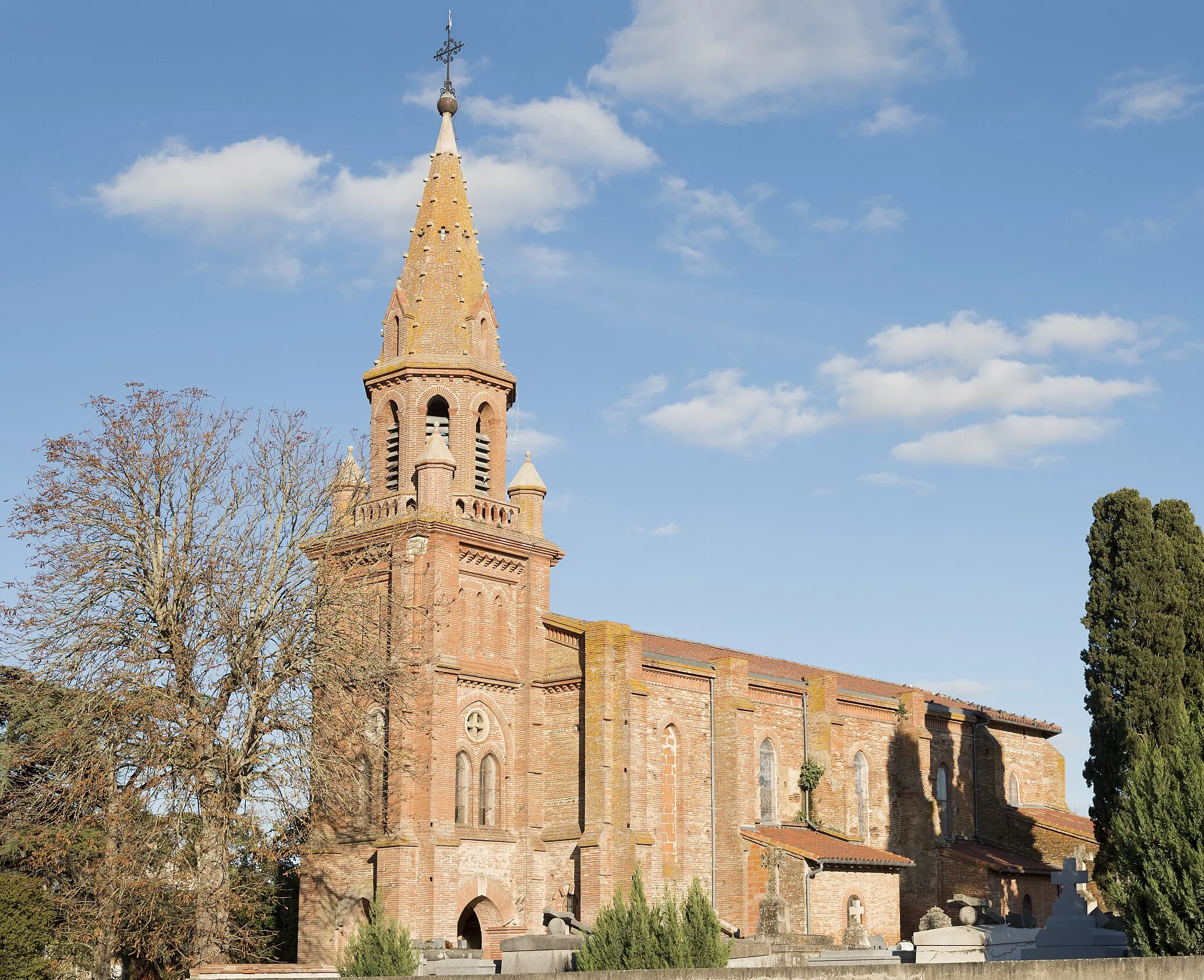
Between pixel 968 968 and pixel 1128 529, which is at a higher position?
pixel 1128 529

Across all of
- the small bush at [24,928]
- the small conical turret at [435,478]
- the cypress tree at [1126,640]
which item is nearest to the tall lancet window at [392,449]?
the small conical turret at [435,478]

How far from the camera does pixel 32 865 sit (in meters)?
31.6

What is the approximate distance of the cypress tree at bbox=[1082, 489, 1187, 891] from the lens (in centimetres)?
3291

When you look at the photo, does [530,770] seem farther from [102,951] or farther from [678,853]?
[102,951]

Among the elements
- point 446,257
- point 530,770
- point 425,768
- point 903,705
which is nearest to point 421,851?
point 425,768

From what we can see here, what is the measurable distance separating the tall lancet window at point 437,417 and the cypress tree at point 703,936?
20.0m

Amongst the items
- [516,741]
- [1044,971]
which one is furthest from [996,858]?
[1044,971]

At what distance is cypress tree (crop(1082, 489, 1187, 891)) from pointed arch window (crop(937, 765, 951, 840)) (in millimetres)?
16111

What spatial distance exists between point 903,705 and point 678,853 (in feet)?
42.8

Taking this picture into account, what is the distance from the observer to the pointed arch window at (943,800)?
51.1 meters

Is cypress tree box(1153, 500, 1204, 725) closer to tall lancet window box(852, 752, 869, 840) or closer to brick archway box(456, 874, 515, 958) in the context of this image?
tall lancet window box(852, 752, 869, 840)

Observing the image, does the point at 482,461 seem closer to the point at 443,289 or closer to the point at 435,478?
the point at 435,478

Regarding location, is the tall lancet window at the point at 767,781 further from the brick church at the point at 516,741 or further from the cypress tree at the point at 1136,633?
the cypress tree at the point at 1136,633

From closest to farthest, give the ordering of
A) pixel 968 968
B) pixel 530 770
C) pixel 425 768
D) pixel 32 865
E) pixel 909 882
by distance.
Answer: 1. pixel 968 968
2. pixel 32 865
3. pixel 425 768
4. pixel 530 770
5. pixel 909 882
